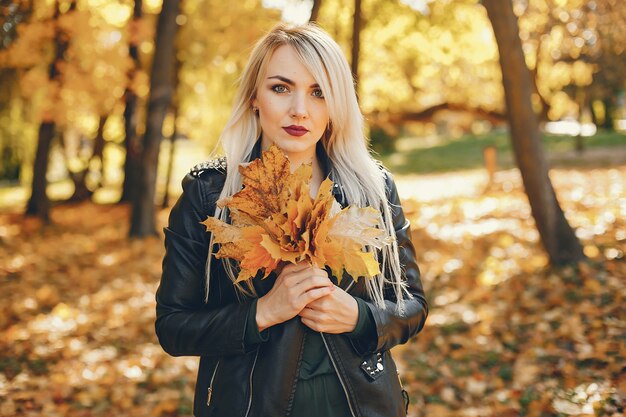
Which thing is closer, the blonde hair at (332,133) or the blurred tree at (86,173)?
the blonde hair at (332,133)

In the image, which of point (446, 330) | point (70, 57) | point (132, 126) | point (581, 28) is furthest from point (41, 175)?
point (581, 28)

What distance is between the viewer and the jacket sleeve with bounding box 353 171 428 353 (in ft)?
6.63

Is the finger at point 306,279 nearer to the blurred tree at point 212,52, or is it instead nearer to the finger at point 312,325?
the finger at point 312,325

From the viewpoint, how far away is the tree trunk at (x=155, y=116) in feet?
37.9

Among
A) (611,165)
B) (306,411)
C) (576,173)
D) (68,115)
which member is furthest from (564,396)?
(611,165)

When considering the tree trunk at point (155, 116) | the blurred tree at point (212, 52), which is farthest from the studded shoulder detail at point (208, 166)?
the blurred tree at point (212, 52)

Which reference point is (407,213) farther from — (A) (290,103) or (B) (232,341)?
(B) (232,341)

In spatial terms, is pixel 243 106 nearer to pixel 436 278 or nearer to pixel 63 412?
pixel 63 412

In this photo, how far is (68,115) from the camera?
13547 mm

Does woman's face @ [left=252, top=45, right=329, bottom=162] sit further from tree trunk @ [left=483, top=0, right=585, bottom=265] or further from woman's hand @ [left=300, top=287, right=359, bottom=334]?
tree trunk @ [left=483, top=0, right=585, bottom=265]

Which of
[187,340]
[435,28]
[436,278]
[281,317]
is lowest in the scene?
[436,278]

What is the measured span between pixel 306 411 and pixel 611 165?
68.1 ft

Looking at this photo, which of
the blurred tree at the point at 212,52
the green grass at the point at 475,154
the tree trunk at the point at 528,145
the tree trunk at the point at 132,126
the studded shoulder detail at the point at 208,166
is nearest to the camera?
the studded shoulder detail at the point at 208,166

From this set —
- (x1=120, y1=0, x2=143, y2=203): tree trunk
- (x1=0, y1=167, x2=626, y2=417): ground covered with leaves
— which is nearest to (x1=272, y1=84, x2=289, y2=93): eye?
(x1=0, y1=167, x2=626, y2=417): ground covered with leaves
